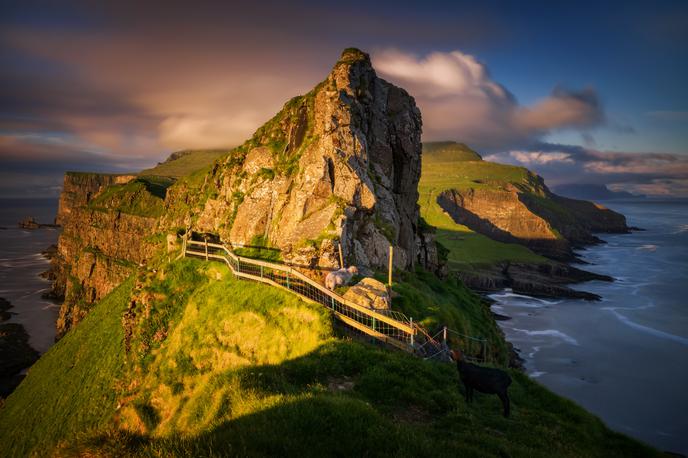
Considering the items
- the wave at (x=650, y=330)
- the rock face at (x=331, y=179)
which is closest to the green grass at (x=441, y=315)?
the rock face at (x=331, y=179)

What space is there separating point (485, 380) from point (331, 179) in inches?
893

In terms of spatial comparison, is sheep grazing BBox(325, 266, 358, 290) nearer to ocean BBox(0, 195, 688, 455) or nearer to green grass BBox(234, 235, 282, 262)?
green grass BBox(234, 235, 282, 262)

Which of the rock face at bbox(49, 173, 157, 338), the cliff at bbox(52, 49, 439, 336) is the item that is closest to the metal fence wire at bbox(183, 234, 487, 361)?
the cliff at bbox(52, 49, 439, 336)

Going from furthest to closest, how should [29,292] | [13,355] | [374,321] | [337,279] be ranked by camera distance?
1. [29,292]
2. [13,355]
3. [337,279]
4. [374,321]

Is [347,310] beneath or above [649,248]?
above

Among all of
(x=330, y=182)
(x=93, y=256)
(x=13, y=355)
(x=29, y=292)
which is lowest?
(x=29, y=292)

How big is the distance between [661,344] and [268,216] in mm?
69572

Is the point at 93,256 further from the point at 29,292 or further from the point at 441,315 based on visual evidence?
the point at 441,315

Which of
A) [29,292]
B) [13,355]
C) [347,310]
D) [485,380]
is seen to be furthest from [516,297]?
[29,292]

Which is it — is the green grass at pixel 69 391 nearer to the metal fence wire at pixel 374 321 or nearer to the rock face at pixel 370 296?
the metal fence wire at pixel 374 321

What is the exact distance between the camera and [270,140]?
1576 inches

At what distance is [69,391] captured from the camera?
32969mm

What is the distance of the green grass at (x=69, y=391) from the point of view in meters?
27.7

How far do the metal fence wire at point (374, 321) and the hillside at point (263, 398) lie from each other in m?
1.14
